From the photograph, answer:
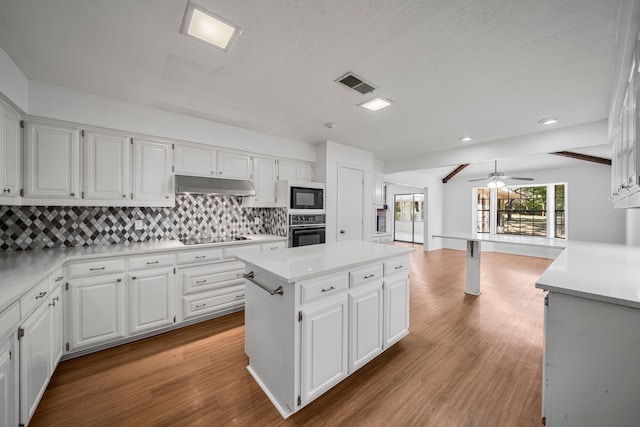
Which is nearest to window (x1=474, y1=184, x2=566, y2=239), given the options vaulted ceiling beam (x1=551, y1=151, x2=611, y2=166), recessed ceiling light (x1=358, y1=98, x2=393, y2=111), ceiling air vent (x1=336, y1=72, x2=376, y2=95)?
vaulted ceiling beam (x1=551, y1=151, x2=611, y2=166)

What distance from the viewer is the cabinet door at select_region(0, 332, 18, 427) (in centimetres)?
121

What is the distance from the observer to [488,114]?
3.02 metres

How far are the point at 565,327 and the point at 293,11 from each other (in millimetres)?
2449

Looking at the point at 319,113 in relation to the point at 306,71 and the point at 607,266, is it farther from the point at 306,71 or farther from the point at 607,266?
the point at 607,266

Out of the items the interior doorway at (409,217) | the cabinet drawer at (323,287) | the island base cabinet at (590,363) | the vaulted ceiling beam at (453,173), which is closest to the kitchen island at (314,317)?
the cabinet drawer at (323,287)

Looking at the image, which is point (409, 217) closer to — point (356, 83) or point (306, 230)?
point (306, 230)

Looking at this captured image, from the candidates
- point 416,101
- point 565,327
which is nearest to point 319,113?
point 416,101

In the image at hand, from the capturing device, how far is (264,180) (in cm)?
382

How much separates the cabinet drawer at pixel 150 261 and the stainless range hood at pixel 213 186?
78 centimetres

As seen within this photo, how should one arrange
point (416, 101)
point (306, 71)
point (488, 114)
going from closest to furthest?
point (306, 71) < point (416, 101) < point (488, 114)

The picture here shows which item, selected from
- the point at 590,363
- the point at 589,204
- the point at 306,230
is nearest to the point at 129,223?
the point at 306,230

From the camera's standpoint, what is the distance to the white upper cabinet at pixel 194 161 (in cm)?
308

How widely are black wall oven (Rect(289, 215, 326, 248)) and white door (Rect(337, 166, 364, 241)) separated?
0.44 m

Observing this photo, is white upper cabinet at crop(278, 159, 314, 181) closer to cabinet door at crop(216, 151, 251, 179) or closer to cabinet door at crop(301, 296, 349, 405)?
cabinet door at crop(216, 151, 251, 179)
